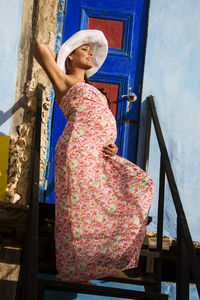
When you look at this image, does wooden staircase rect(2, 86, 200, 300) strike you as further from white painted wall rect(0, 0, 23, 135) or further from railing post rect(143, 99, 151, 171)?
railing post rect(143, 99, 151, 171)

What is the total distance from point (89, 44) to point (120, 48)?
3.15 ft

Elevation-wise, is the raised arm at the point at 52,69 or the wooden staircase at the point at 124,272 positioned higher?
the raised arm at the point at 52,69

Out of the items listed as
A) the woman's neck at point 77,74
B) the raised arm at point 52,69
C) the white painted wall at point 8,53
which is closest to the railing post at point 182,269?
the raised arm at point 52,69

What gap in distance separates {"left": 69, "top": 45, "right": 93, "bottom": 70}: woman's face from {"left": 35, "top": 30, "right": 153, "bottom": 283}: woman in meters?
0.23

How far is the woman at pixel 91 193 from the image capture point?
303 centimetres

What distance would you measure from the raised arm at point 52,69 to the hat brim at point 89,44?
131 mm

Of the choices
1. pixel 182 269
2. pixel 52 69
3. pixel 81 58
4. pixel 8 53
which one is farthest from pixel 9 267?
pixel 8 53

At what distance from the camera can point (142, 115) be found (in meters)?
4.79

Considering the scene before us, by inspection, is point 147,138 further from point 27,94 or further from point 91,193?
point 91,193

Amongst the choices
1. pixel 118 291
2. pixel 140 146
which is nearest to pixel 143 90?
pixel 140 146

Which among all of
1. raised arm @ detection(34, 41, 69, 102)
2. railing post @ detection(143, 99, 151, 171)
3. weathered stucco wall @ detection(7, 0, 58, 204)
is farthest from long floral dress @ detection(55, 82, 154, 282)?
railing post @ detection(143, 99, 151, 171)

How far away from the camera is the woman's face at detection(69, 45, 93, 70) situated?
3893 mm

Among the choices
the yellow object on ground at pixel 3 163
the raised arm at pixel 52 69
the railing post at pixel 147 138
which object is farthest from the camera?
the railing post at pixel 147 138

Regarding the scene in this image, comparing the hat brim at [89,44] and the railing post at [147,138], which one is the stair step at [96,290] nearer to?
the hat brim at [89,44]
